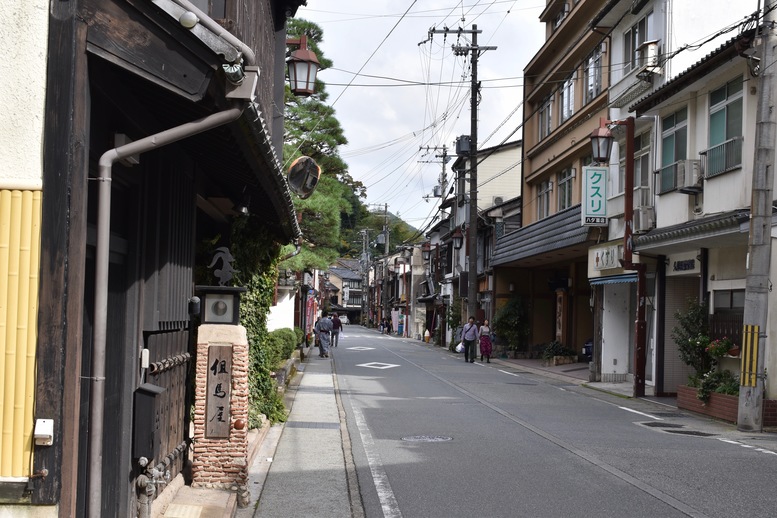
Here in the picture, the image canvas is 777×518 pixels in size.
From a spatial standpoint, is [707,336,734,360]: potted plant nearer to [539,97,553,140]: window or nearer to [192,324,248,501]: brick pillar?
[192,324,248,501]: brick pillar

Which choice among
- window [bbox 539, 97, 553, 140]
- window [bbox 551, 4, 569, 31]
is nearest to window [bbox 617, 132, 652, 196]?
window [bbox 539, 97, 553, 140]

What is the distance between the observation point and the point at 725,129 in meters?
17.9

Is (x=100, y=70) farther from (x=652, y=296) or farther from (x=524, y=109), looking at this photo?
(x=524, y=109)

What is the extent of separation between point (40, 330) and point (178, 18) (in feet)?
6.22

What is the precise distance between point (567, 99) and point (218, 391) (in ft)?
87.5

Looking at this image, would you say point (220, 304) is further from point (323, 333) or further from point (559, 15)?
point (559, 15)

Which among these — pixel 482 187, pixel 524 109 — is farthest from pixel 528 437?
pixel 482 187

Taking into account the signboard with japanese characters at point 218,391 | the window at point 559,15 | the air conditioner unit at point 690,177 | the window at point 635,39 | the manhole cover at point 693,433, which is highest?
the window at point 559,15

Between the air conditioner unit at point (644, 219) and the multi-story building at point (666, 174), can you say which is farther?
the air conditioner unit at point (644, 219)

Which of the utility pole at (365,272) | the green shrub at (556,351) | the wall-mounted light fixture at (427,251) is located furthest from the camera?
the utility pole at (365,272)

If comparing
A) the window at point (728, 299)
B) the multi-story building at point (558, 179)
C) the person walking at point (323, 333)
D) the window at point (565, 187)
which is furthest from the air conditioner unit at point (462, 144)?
the window at point (728, 299)

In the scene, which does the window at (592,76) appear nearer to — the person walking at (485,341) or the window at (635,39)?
the window at (635,39)

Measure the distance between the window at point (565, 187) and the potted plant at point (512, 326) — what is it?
736 cm

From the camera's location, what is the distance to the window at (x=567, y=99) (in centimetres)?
3241
